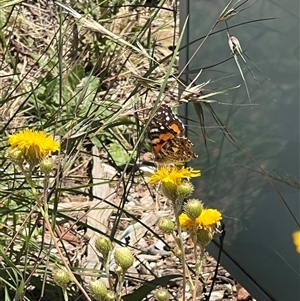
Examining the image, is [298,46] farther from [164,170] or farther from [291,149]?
[164,170]

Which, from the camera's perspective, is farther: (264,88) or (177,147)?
(264,88)

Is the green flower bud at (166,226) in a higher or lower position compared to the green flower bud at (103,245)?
higher

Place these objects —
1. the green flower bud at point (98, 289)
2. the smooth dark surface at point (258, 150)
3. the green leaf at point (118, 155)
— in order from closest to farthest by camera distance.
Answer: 1. the green flower bud at point (98, 289)
2. the smooth dark surface at point (258, 150)
3. the green leaf at point (118, 155)

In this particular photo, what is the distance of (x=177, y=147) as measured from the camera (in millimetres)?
1148

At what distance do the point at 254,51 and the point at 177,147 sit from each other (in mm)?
368

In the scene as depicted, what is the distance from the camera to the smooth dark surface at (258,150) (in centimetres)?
131

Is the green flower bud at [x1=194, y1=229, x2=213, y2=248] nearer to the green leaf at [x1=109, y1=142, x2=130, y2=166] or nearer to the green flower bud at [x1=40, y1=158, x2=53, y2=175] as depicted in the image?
the green flower bud at [x1=40, y1=158, x2=53, y2=175]

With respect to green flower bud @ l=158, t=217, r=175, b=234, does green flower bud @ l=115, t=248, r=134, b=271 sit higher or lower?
lower

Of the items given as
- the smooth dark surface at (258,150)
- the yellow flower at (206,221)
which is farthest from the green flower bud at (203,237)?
the smooth dark surface at (258,150)

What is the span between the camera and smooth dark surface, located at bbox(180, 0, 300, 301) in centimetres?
131

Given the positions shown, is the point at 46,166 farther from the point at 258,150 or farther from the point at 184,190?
the point at 258,150

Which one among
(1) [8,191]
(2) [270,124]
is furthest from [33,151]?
(2) [270,124]

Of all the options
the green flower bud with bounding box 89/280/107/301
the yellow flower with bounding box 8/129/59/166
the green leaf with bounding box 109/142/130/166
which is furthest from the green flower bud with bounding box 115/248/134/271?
the green leaf with bounding box 109/142/130/166

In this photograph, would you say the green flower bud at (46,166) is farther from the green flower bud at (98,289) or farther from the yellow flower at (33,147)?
the green flower bud at (98,289)
